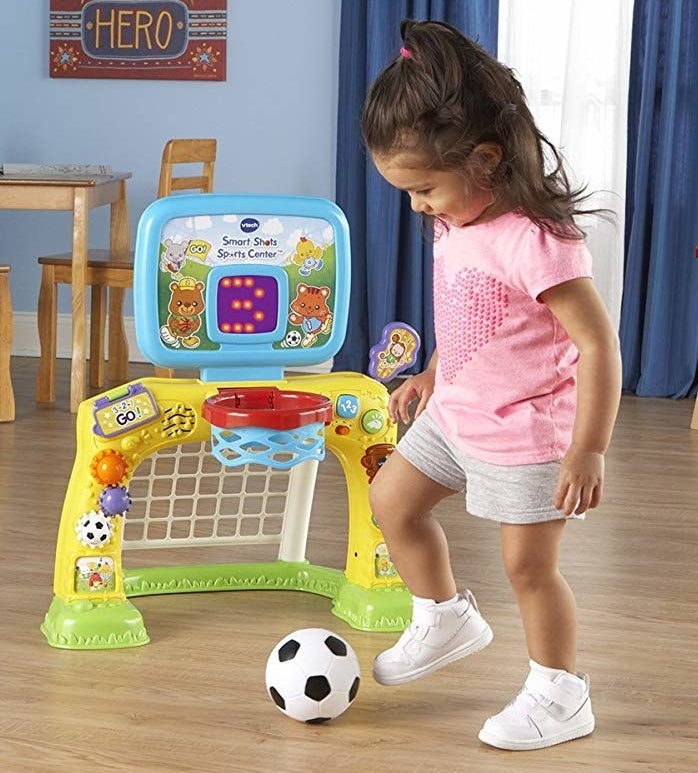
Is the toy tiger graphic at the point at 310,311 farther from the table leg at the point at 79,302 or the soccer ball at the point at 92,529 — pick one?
the table leg at the point at 79,302

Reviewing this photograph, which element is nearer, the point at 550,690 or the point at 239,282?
the point at 550,690

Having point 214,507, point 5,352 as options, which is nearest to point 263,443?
point 214,507

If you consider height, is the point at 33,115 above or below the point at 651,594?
above

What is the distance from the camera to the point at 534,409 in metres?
1.54

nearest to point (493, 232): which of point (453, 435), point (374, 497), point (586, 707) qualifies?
point (453, 435)

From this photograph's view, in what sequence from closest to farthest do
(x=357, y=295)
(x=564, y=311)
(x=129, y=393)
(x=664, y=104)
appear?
(x=564, y=311), (x=129, y=393), (x=664, y=104), (x=357, y=295)

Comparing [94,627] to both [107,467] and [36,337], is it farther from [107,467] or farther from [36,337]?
[36,337]

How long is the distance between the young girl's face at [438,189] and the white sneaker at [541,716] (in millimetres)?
535

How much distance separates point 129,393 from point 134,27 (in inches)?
112

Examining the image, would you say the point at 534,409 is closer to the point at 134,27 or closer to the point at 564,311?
the point at 564,311

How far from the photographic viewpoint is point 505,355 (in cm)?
156

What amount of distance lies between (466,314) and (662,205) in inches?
104

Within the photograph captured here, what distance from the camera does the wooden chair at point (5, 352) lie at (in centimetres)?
352

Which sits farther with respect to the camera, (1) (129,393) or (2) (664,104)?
(2) (664,104)
